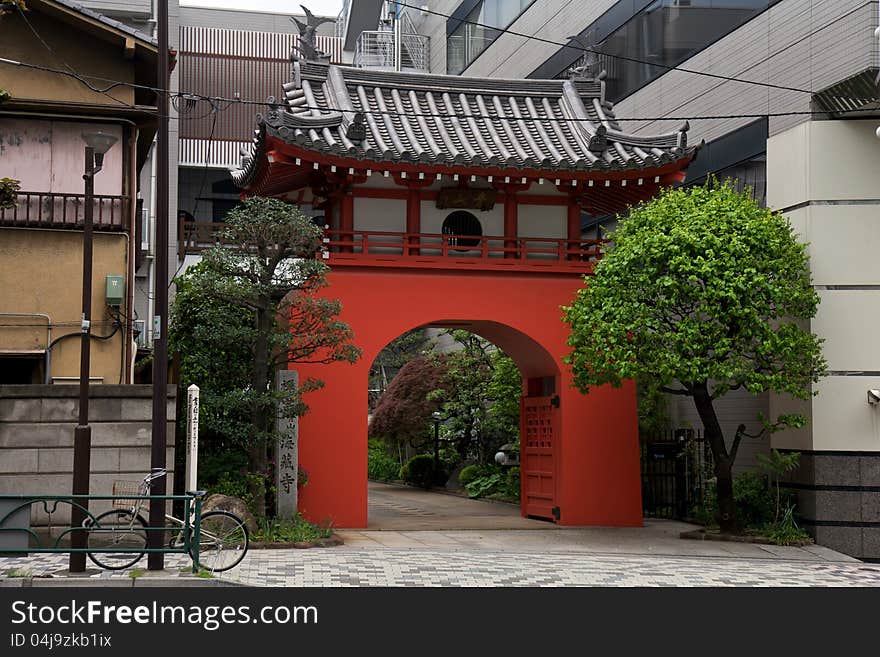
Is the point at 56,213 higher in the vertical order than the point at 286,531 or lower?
higher

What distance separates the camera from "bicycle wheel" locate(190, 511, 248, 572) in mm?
13398

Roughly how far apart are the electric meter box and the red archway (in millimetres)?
3793

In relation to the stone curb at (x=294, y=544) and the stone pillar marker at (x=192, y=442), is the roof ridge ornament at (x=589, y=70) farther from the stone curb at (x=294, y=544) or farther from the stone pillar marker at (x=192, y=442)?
the stone pillar marker at (x=192, y=442)

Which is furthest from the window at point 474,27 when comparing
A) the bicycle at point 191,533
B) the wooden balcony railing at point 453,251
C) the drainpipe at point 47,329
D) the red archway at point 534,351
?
the bicycle at point 191,533

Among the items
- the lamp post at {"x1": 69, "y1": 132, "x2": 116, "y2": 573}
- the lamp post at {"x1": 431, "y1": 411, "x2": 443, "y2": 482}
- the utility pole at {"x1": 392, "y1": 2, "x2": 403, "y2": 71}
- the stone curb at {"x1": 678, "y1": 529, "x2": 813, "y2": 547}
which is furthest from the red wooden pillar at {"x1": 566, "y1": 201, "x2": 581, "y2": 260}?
the utility pole at {"x1": 392, "y1": 2, "x2": 403, "y2": 71}

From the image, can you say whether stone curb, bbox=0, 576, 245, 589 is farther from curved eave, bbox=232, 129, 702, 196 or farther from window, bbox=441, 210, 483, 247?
window, bbox=441, 210, 483, 247

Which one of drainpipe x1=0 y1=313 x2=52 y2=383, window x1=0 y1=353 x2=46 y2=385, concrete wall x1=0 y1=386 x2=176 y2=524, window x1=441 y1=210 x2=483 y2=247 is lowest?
concrete wall x1=0 y1=386 x2=176 y2=524

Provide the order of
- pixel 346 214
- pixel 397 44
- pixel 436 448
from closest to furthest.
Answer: pixel 346 214 < pixel 436 448 < pixel 397 44

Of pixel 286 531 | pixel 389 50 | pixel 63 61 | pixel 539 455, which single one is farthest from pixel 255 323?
pixel 389 50

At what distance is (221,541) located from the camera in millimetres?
13430

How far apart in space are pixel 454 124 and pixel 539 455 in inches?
273

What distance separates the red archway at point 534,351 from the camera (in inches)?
798

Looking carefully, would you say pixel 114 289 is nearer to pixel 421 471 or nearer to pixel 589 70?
pixel 589 70

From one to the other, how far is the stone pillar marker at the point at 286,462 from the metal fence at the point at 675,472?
27.0ft
